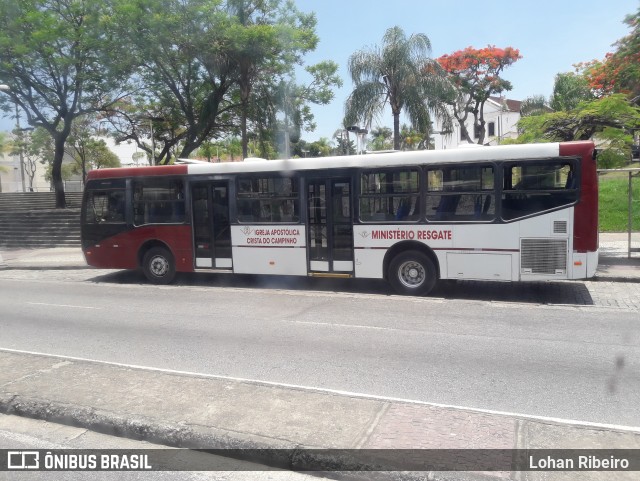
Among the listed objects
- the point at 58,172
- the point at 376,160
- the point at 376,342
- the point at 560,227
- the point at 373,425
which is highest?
the point at 58,172

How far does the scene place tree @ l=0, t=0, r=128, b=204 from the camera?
22.3 m

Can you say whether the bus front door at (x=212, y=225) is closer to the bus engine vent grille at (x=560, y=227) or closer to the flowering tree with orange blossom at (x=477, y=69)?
the bus engine vent grille at (x=560, y=227)

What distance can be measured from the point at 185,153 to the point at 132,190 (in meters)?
12.0

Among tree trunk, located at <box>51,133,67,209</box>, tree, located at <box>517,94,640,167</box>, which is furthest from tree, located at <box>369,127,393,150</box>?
tree, located at <box>517,94,640,167</box>

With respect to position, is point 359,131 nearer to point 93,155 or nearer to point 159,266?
point 159,266

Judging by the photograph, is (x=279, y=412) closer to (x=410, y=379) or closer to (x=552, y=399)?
(x=410, y=379)

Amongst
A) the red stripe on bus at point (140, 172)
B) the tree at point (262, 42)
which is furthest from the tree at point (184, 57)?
the red stripe on bus at point (140, 172)

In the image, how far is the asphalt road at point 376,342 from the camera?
5.66 m

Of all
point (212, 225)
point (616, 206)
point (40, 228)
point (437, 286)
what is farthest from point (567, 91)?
point (40, 228)

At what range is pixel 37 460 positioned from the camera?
4340mm

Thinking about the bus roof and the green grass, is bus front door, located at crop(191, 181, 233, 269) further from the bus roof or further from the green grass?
the green grass

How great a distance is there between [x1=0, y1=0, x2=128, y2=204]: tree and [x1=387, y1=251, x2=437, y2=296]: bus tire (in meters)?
16.3

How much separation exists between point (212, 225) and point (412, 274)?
4812 mm

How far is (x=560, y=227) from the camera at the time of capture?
393 inches
